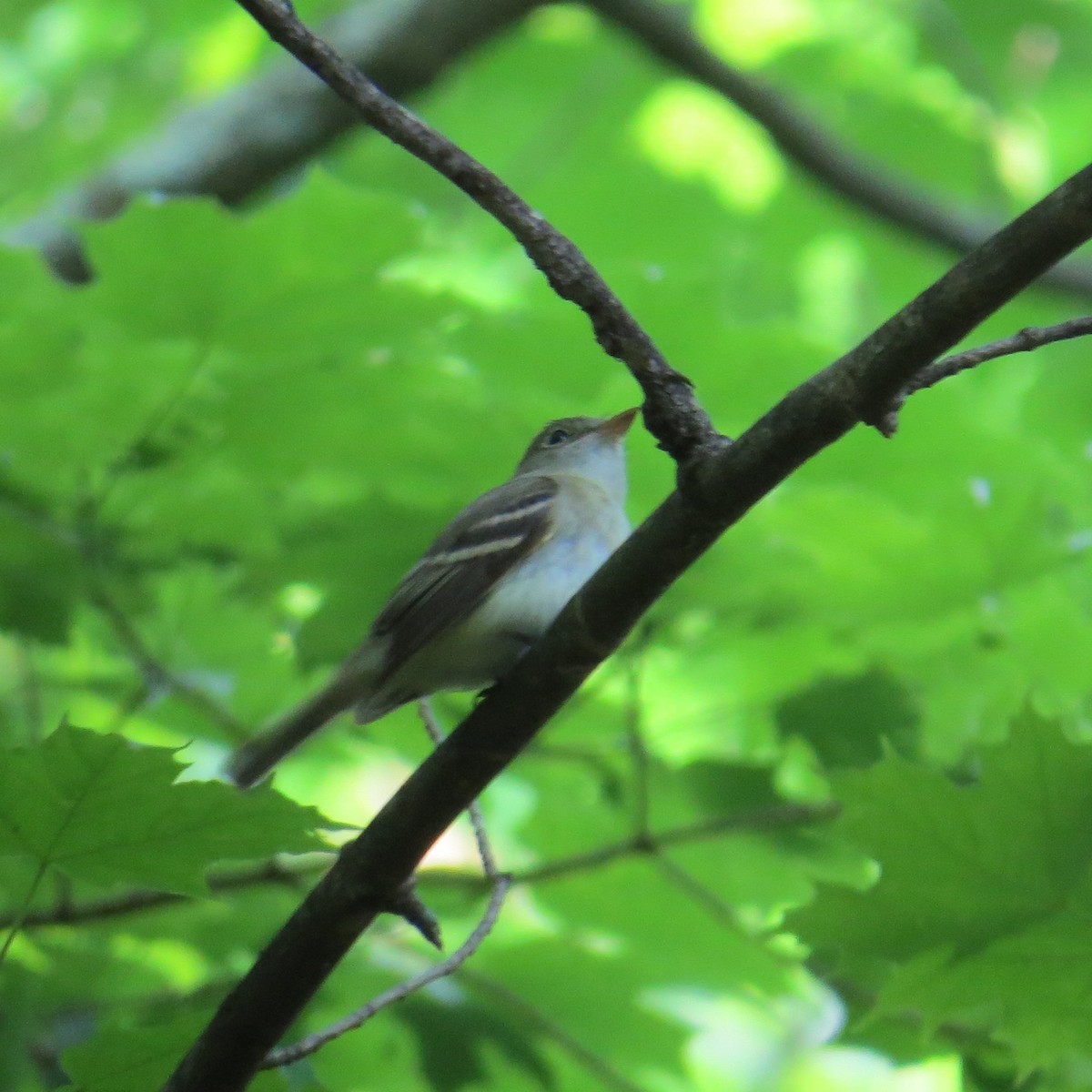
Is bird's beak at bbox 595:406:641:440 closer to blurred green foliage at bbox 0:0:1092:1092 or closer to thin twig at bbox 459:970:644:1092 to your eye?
blurred green foliage at bbox 0:0:1092:1092

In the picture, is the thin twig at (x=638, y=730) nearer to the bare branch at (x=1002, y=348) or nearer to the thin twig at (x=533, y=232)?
the thin twig at (x=533, y=232)

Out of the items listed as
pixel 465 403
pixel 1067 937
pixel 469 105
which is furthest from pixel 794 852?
pixel 469 105

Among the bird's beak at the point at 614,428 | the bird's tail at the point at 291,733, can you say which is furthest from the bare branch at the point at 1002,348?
the bird's beak at the point at 614,428

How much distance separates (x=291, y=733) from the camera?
13.1ft

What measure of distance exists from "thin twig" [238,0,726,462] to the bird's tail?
1.83 m

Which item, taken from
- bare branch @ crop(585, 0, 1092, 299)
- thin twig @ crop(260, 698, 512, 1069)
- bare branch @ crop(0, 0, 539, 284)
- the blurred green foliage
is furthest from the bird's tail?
bare branch @ crop(585, 0, 1092, 299)

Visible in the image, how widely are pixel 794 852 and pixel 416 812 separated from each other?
176 cm

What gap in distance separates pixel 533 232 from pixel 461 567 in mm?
1954

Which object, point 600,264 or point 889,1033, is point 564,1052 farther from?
point 600,264

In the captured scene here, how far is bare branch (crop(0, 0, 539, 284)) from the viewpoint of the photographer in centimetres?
567

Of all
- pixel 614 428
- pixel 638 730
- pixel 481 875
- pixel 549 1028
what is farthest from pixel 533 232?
pixel 614 428

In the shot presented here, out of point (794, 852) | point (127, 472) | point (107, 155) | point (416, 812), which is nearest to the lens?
point (416, 812)

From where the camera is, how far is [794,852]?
13.2 ft

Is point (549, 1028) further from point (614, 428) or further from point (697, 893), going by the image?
point (614, 428)
